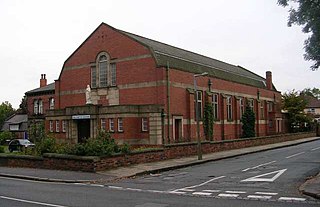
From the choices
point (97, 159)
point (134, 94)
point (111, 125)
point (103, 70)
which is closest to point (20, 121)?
point (103, 70)

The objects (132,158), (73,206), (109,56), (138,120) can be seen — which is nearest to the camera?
(73,206)

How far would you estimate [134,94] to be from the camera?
3969cm

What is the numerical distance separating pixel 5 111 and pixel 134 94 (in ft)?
253

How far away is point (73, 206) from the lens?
10.7 metres

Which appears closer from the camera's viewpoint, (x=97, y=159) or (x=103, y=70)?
(x=97, y=159)

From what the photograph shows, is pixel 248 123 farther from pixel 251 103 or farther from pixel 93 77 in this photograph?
pixel 93 77

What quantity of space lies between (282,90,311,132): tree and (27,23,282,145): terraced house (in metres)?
21.0

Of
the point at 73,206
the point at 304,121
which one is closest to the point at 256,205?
the point at 73,206

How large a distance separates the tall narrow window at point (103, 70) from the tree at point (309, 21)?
30181 millimetres

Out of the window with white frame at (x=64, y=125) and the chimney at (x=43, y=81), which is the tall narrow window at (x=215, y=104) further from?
the chimney at (x=43, y=81)

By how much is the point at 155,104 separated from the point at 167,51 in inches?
413

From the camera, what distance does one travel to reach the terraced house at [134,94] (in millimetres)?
35750

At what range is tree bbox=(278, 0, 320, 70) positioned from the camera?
43.9ft

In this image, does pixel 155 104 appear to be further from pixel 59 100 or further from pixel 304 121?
pixel 304 121
